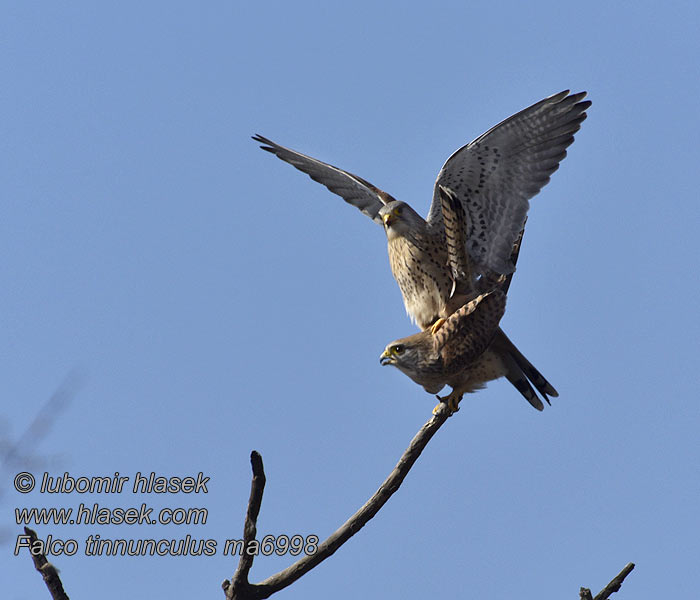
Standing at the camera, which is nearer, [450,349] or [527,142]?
[450,349]

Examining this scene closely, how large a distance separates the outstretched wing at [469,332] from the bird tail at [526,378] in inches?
31.2

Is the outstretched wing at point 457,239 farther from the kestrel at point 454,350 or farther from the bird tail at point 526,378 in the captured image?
the bird tail at point 526,378

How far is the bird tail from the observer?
5.17m

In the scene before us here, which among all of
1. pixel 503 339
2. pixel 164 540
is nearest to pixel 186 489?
pixel 164 540

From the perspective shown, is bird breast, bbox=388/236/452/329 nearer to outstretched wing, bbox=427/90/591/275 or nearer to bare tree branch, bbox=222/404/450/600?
outstretched wing, bbox=427/90/591/275

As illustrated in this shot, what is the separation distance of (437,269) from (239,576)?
266 cm

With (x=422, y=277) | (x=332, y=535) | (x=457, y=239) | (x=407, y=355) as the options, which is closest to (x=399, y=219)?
(x=422, y=277)

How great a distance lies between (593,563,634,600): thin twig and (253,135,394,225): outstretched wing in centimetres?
345

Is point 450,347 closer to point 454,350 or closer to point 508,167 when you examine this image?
point 454,350

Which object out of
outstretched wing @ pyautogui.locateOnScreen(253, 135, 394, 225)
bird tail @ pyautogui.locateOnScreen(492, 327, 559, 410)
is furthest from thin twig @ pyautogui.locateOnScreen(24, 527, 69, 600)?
outstretched wing @ pyautogui.locateOnScreen(253, 135, 394, 225)

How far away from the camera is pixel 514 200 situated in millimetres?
4824

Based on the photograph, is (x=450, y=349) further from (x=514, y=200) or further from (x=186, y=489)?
(x=186, y=489)

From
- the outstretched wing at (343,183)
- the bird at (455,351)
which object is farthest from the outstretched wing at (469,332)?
the outstretched wing at (343,183)

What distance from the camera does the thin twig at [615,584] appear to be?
10.0 ft
